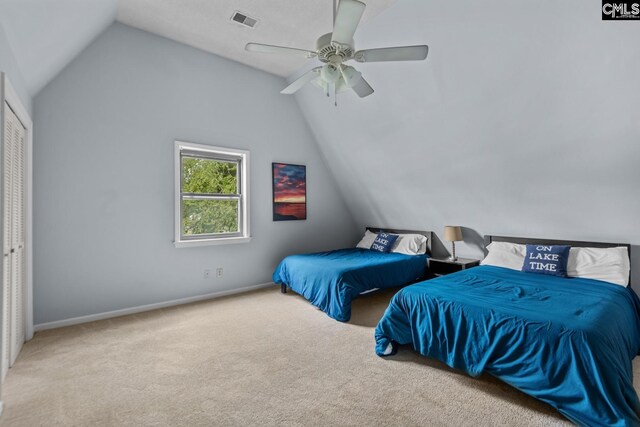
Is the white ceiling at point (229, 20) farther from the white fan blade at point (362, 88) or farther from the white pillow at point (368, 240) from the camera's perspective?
the white pillow at point (368, 240)

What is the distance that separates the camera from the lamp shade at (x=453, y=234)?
4.11 meters

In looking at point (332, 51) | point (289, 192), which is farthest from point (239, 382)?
point (289, 192)

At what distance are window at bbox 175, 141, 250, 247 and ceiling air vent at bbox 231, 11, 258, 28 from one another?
149 centimetres

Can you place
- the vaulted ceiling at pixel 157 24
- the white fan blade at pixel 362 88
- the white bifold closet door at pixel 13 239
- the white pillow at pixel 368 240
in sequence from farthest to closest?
1. the white pillow at pixel 368 240
2. the white fan blade at pixel 362 88
3. the white bifold closet door at pixel 13 239
4. the vaulted ceiling at pixel 157 24

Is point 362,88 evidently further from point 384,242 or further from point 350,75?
point 384,242

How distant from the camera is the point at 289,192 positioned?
476cm

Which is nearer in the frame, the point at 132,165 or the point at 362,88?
the point at 362,88

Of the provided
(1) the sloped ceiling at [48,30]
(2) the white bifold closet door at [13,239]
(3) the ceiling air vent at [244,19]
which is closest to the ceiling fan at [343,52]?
(3) the ceiling air vent at [244,19]

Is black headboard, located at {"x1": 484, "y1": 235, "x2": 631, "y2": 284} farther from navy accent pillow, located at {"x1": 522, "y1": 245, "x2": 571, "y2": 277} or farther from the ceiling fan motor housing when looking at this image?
the ceiling fan motor housing

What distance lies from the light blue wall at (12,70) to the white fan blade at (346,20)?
1.93m

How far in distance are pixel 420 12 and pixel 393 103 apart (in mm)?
997

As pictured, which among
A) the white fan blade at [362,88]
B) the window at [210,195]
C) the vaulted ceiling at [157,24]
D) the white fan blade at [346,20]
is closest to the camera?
the white fan blade at [346,20]

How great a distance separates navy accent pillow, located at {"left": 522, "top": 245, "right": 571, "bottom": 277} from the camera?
3.13 metres

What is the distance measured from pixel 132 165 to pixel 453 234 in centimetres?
395
